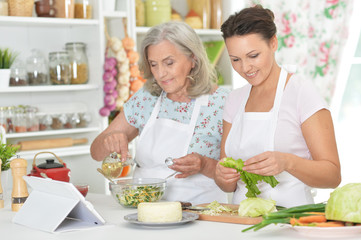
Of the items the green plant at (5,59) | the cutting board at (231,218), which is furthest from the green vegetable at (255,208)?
the green plant at (5,59)

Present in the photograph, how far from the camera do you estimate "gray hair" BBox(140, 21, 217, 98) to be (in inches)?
107

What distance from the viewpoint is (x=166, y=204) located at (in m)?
1.92

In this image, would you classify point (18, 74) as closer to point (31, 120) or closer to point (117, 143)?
point (31, 120)

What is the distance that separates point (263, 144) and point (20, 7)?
74.9 inches

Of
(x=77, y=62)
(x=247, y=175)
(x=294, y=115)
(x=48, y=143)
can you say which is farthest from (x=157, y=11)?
(x=247, y=175)

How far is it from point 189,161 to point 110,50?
1.64 meters

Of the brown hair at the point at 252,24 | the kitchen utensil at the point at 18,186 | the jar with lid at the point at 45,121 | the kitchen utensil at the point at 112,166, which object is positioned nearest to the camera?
the brown hair at the point at 252,24

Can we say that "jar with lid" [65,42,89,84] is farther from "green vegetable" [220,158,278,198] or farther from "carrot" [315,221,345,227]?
"carrot" [315,221,345,227]

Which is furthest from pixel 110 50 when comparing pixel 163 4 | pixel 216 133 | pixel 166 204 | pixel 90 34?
→ pixel 166 204

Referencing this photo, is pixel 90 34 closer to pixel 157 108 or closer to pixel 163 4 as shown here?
pixel 163 4

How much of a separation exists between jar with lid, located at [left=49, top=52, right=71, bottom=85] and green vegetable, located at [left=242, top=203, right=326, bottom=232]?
2.18m

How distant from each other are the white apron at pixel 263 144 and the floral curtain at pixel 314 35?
1675mm

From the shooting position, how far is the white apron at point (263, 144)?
2277mm

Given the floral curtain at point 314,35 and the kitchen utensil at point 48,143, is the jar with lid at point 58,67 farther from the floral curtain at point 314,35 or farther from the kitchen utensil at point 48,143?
the floral curtain at point 314,35
